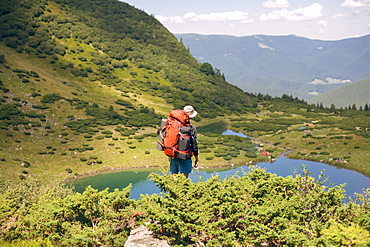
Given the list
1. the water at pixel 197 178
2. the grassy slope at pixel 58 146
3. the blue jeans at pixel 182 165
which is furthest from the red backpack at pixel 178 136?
the grassy slope at pixel 58 146

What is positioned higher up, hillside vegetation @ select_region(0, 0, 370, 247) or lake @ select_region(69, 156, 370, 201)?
hillside vegetation @ select_region(0, 0, 370, 247)

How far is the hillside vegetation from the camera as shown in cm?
1574

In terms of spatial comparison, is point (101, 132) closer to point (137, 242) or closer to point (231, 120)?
point (231, 120)

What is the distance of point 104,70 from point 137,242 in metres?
168

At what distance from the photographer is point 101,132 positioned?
103 m

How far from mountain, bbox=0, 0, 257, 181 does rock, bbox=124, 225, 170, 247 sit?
5658 centimetres

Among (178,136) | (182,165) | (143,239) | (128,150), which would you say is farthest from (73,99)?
(143,239)

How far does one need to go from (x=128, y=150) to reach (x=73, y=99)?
4985 cm

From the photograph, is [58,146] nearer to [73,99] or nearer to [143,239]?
[73,99]

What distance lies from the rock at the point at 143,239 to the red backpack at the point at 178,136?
174 inches

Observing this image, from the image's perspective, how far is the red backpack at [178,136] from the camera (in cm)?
1819

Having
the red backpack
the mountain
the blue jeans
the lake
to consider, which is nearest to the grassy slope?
the mountain

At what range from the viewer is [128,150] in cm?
8856

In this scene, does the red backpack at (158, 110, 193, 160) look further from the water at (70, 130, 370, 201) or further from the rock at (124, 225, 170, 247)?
the water at (70, 130, 370, 201)
